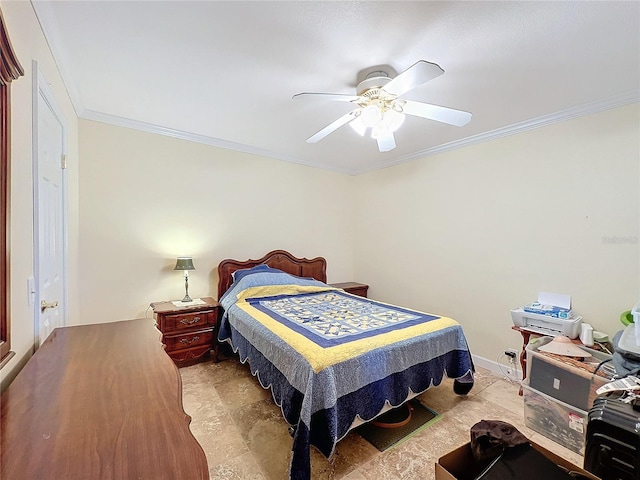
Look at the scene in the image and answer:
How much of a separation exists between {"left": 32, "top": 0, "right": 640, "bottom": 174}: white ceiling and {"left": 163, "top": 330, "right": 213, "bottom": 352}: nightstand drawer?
2149mm

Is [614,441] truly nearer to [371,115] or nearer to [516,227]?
[516,227]

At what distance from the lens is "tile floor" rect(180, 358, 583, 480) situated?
174 centimetres

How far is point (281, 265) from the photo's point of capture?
3.91m

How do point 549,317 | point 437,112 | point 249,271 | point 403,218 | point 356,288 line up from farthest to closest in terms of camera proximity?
point 356,288 < point 403,218 < point 249,271 < point 549,317 < point 437,112

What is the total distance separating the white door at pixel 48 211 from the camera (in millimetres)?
1434

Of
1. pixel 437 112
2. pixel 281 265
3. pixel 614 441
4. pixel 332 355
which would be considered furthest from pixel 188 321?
pixel 614 441

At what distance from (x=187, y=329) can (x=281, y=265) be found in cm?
142

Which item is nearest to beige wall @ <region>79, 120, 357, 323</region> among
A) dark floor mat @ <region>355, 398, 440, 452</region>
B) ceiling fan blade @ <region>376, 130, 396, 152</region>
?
ceiling fan blade @ <region>376, 130, 396, 152</region>

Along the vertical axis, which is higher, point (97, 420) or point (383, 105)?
point (383, 105)

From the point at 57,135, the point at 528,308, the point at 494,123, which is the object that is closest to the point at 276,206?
the point at 57,135

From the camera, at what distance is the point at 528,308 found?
257 centimetres

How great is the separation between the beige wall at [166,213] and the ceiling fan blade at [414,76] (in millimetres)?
2419

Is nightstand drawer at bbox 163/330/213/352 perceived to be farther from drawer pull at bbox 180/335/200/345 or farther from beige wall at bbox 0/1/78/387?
beige wall at bbox 0/1/78/387

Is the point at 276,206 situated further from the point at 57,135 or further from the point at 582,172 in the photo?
the point at 582,172
